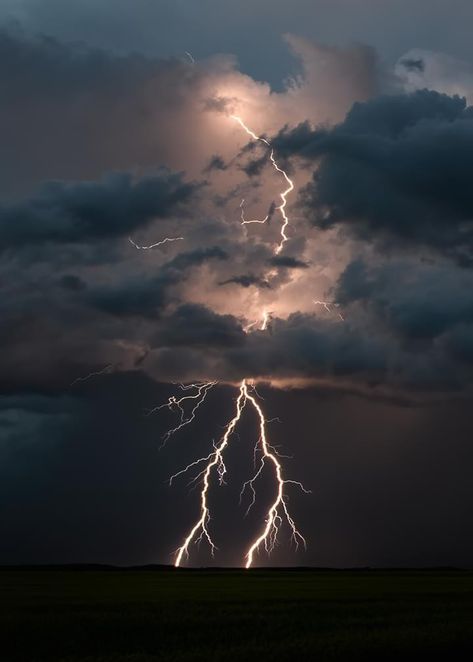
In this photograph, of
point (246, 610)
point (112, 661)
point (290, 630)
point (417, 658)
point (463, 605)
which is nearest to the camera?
point (112, 661)

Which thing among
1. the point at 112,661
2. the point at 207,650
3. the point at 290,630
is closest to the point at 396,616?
the point at 290,630

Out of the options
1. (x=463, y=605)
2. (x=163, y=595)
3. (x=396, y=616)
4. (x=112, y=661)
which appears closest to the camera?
(x=112, y=661)

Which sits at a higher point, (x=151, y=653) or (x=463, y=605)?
(x=463, y=605)

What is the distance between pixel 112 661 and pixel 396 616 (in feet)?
39.9

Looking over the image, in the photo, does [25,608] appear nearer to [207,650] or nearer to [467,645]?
[207,650]

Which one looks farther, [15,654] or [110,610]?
[110,610]

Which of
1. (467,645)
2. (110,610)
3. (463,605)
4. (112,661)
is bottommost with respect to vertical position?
(112,661)

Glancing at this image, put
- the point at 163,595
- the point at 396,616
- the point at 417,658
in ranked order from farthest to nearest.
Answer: the point at 163,595 → the point at 396,616 → the point at 417,658

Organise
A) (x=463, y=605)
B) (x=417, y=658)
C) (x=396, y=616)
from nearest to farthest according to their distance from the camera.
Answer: (x=417, y=658) < (x=396, y=616) < (x=463, y=605)

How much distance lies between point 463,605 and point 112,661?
18221 millimetres

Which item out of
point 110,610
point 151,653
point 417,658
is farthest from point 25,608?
point 417,658

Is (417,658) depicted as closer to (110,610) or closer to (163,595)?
(110,610)

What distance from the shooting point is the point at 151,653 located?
878 inches

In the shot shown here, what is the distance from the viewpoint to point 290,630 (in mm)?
25609
